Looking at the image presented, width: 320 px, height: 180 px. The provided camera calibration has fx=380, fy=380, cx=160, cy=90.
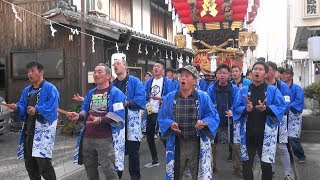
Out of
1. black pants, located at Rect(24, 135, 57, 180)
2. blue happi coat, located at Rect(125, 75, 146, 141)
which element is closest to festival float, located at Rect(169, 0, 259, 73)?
blue happi coat, located at Rect(125, 75, 146, 141)

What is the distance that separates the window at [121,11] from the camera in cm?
1514

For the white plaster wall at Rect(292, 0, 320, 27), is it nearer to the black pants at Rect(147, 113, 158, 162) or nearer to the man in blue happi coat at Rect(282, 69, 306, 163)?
the man in blue happi coat at Rect(282, 69, 306, 163)

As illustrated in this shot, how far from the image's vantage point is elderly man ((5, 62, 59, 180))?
542cm

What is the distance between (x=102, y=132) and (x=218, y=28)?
6.44 m

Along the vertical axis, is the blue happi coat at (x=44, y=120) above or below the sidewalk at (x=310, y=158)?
above

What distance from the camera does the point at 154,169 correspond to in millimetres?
7566

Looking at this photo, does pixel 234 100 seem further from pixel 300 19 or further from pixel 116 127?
pixel 300 19

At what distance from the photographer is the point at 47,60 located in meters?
13.1

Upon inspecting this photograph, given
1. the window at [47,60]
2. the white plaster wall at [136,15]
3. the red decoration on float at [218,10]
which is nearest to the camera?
the red decoration on float at [218,10]

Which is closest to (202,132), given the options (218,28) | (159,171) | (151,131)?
(159,171)

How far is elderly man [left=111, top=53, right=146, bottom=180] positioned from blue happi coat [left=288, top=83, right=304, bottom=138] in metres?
3.17

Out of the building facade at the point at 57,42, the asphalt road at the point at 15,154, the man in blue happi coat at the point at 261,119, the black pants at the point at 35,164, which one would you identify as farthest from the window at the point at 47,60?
the man in blue happi coat at the point at 261,119

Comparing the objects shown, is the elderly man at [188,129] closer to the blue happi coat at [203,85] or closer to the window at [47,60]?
the blue happi coat at [203,85]

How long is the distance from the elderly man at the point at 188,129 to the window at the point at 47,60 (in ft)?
29.1
